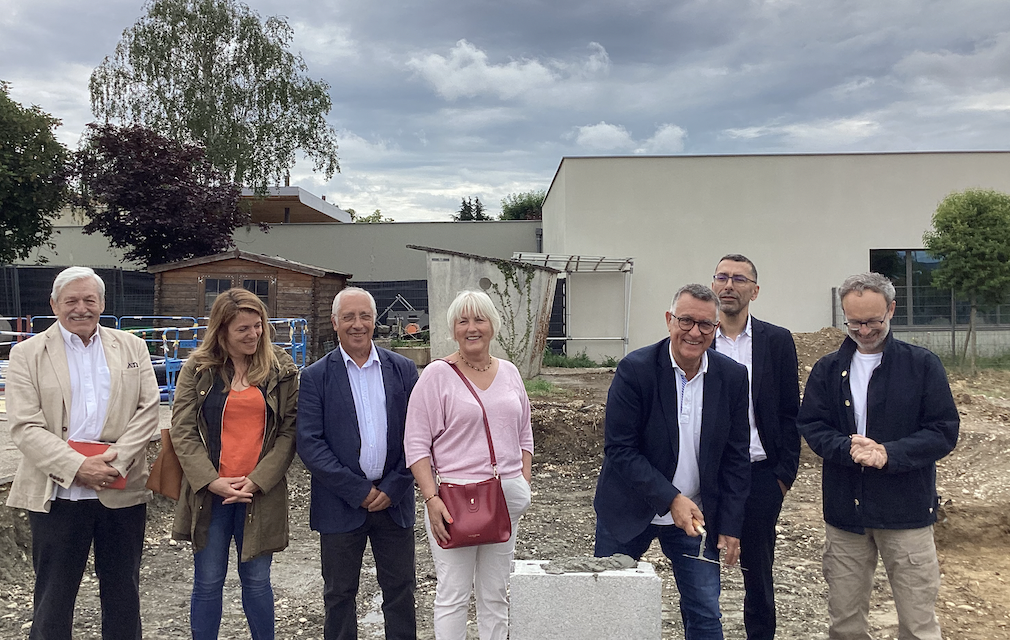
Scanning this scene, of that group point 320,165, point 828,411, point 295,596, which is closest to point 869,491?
point 828,411

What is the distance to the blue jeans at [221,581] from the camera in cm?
329

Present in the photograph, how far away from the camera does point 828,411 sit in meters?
3.22

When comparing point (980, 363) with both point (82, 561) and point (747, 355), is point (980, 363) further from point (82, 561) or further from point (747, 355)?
point (82, 561)

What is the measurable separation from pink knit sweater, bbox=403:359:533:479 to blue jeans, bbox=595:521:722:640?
0.62m

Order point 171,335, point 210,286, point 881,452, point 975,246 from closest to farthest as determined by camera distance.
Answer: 1. point 881,452
2. point 975,246
3. point 171,335
4. point 210,286

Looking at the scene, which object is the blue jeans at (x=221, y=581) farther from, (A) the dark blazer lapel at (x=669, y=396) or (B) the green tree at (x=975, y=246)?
(B) the green tree at (x=975, y=246)

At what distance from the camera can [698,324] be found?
288cm

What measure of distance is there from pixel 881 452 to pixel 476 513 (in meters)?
1.69

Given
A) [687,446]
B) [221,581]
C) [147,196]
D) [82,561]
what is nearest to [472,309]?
[687,446]

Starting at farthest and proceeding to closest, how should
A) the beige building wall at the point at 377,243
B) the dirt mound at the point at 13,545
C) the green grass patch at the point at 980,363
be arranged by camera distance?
the beige building wall at the point at 377,243 → the green grass patch at the point at 980,363 → the dirt mound at the point at 13,545

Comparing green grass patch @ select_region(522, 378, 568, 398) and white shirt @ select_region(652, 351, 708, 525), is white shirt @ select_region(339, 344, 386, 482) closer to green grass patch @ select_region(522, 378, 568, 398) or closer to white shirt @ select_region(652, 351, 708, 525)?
white shirt @ select_region(652, 351, 708, 525)

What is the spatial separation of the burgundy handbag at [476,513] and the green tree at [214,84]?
23.3 meters

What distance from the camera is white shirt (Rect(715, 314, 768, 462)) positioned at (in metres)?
3.30

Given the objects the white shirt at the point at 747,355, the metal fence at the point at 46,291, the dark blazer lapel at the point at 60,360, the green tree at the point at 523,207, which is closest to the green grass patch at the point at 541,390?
the white shirt at the point at 747,355
